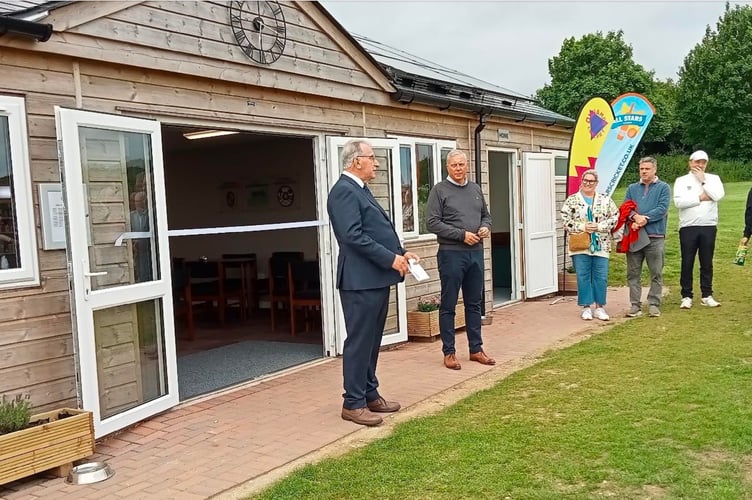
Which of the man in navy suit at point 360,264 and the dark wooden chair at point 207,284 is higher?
the man in navy suit at point 360,264

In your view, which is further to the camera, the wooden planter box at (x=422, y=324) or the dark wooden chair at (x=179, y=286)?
the dark wooden chair at (x=179, y=286)

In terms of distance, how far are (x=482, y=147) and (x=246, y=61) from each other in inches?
145

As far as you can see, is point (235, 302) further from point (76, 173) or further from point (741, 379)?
point (741, 379)

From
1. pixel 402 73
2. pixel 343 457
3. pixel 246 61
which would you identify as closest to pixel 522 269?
pixel 402 73

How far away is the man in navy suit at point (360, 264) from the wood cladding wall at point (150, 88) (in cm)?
136

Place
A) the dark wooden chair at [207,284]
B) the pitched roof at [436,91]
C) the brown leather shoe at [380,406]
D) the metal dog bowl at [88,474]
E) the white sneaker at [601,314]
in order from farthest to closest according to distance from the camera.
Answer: the dark wooden chair at [207,284] → the white sneaker at [601,314] → the pitched roof at [436,91] → the brown leather shoe at [380,406] → the metal dog bowl at [88,474]

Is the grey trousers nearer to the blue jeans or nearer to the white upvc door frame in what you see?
the blue jeans

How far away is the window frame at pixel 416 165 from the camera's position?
681 centimetres

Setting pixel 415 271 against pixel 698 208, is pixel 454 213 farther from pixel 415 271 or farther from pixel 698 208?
pixel 698 208

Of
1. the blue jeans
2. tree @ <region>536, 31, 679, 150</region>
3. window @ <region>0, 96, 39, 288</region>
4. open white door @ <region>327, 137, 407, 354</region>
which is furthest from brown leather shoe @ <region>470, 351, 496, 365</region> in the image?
tree @ <region>536, 31, 679, 150</region>

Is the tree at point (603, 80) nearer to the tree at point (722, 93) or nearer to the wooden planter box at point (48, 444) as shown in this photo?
the tree at point (722, 93)

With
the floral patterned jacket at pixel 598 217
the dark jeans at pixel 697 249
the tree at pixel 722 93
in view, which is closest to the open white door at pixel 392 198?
the floral patterned jacket at pixel 598 217

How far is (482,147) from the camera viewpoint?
26.5 feet

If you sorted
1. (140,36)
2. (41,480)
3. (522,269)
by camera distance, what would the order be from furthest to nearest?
(522,269), (140,36), (41,480)
